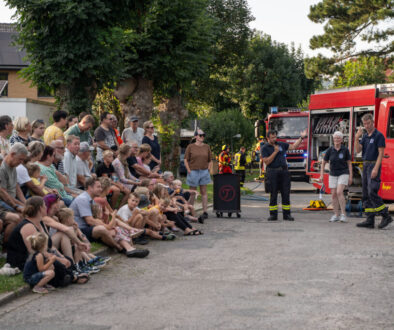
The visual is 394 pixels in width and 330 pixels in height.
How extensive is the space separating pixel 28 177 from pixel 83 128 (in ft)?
12.2

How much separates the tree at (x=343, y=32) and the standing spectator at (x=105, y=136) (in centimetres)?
3050

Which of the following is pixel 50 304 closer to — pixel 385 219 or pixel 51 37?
pixel 385 219

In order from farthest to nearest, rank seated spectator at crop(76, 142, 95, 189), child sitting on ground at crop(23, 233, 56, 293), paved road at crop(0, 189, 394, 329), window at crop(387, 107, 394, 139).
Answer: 1. window at crop(387, 107, 394, 139)
2. seated spectator at crop(76, 142, 95, 189)
3. child sitting on ground at crop(23, 233, 56, 293)
4. paved road at crop(0, 189, 394, 329)

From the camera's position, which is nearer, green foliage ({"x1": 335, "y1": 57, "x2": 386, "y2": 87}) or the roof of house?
green foliage ({"x1": 335, "y1": 57, "x2": 386, "y2": 87})

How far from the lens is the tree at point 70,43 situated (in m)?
16.0

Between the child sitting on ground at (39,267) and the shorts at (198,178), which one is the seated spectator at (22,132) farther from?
the shorts at (198,178)

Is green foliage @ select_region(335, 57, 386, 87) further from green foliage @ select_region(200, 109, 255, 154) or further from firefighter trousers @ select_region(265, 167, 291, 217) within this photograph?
firefighter trousers @ select_region(265, 167, 291, 217)

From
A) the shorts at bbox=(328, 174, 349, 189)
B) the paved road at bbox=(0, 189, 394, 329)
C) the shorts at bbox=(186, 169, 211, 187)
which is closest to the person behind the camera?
the paved road at bbox=(0, 189, 394, 329)

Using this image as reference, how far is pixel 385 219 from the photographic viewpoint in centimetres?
1299

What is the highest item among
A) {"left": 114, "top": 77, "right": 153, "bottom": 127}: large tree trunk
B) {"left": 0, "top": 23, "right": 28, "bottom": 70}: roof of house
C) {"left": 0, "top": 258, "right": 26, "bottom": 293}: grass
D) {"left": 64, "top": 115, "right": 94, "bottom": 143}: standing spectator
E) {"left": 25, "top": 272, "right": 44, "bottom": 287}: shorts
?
{"left": 0, "top": 23, "right": 28, "bottom": 70}: roof of house

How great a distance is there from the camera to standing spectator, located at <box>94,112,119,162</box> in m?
13.4

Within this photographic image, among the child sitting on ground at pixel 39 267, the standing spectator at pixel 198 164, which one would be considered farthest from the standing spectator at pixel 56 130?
the child sitting on ground at pixel 39 267

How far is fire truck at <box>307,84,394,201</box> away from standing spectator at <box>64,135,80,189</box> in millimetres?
7818

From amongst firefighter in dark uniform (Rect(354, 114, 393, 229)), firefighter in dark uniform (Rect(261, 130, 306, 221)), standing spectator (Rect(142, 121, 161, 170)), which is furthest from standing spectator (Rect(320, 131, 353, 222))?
standing spectator (Rect(142, 121, 161, 170))
